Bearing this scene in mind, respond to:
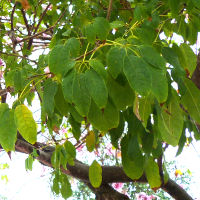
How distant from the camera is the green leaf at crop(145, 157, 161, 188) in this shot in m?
0.83

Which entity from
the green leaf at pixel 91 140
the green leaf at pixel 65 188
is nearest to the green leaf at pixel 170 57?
the green leaf at pixel 91 140

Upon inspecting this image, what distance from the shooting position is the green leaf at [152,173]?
0.83 metres

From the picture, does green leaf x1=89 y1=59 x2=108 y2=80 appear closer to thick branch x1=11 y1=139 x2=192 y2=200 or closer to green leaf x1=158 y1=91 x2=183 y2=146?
green leaf x1=158 y1=91 x2=183 y2=146

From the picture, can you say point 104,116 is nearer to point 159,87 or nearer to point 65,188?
point 159,87

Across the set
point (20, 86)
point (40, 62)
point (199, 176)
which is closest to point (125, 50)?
point (20, 86)

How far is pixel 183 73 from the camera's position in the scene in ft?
2.10

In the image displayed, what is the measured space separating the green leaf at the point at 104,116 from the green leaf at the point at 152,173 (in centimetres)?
23

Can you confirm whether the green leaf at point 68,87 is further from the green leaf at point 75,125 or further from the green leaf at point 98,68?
the green leaf at point 75,125

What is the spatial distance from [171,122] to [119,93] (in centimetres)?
12

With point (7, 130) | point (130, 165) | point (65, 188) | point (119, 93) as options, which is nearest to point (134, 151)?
point (130, 165)

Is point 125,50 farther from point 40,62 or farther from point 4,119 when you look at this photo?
point 40,62

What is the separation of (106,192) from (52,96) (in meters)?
1.20

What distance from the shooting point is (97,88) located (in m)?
0.54

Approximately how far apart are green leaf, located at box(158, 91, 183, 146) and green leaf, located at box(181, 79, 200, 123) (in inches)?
1.1
